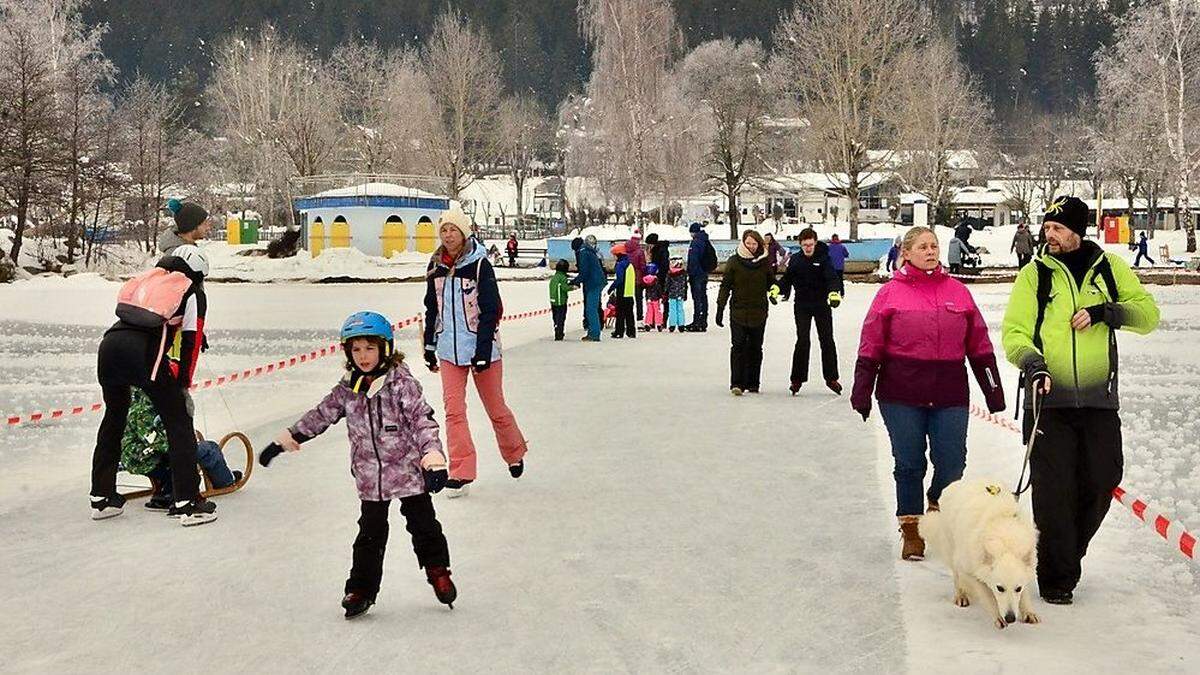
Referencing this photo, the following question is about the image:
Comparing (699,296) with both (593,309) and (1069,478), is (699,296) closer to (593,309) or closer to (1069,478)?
(593,309)

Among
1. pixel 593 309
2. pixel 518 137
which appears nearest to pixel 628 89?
pixel 593 309

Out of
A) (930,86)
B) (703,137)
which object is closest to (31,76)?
(703,137)

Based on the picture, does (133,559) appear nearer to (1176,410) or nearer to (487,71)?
(1176,410)

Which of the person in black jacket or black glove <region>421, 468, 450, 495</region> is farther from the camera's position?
the person in black jacket

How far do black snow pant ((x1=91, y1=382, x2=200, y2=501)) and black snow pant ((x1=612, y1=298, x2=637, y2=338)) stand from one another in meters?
11.8

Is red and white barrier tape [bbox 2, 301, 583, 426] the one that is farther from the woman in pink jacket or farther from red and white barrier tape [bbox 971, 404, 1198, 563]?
red and white barrier tape [bbox 971, 404, 1198, 563]

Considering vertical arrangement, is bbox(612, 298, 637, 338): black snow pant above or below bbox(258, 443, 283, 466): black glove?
below

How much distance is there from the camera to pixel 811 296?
37.7 feet

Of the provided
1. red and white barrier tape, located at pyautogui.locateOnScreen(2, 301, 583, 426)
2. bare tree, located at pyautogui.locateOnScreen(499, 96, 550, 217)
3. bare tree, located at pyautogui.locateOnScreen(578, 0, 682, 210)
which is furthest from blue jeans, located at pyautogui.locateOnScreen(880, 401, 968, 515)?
bare tree, located at pyautogui.locateOnScreen(499, 96, 550, 217)

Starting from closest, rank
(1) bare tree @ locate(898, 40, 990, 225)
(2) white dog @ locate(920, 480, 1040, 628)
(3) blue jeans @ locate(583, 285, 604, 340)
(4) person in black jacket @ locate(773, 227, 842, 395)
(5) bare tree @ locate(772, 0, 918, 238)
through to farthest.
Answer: (2) white dog @ locate(920, 480, 1040, 628), (4) person in black jacket @ locate(773, 227, 842, 395), (3) blue jeans @ locate(583, 285, 604, 340), (5) bare tree @ locate(772, 0, 918, 238), (1) bare tree @ locate(898, 40, 990, 225)

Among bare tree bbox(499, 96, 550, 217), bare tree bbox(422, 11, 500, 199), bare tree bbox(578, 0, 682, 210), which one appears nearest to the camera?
bare tree bbox(578, 0, 682, 210)

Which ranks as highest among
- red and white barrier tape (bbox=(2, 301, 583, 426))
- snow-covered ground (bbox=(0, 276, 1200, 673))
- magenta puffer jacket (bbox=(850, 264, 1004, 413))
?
magenta puffer jacket (bbox=(850, 264, 1004, 413))

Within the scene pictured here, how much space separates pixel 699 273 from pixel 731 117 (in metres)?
42.4

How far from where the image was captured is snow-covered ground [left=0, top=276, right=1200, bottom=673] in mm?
4336
